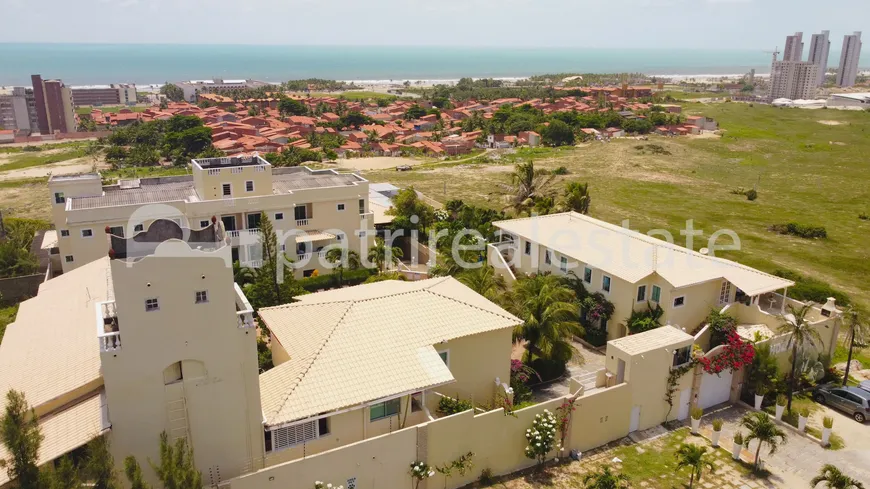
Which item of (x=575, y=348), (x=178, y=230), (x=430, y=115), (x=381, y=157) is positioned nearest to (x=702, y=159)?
(x=381, y=157)

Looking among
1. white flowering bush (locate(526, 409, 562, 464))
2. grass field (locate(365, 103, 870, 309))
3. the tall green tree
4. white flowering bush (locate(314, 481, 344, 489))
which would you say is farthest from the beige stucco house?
the tall green tree

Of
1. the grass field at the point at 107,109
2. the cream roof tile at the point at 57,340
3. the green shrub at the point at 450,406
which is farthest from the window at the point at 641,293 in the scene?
the grass field at the point at 107,109

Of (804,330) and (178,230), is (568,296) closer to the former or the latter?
(804,330)

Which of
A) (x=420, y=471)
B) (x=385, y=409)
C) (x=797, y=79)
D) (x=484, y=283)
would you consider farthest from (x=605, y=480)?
(x=797, y=79)

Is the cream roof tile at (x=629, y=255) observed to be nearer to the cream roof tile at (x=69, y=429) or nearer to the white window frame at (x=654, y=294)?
the white window frame at (x=654, y=294)

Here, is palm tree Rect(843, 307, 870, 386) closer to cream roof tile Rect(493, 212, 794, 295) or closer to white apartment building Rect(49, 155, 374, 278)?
cream roof tile Rect(493, 212, 794, 295)
